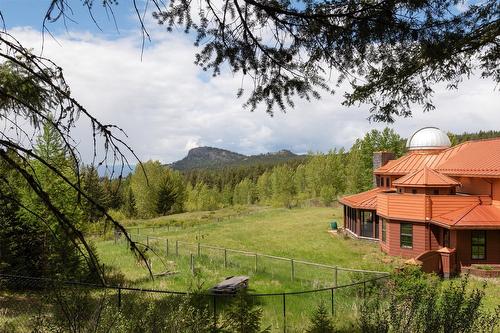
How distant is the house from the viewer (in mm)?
20062

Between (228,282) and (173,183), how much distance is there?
62.9 metres

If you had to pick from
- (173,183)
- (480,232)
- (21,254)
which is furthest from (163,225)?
(480,232)

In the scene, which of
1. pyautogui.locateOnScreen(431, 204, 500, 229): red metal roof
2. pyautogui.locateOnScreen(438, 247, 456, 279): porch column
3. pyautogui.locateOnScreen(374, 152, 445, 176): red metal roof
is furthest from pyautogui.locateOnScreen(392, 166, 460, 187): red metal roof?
pyautogui.locateOnScreen(374, 152, 445, 176): red metal roof

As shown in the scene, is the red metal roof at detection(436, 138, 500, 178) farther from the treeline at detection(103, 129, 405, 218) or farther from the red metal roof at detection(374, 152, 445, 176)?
the treeline at detection(103, 129, 405, 218)

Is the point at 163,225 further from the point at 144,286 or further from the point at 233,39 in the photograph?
the point at 233,39

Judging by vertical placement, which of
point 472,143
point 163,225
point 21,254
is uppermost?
point 472,143

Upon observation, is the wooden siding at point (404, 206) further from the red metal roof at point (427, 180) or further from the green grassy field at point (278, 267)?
the green grassy field at point (278, 267)

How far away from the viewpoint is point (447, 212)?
21844mm

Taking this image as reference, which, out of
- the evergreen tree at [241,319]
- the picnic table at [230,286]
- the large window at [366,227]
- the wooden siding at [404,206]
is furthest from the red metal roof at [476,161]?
the evergreen tree at [241,319]

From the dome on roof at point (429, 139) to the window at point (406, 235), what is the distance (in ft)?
32.9

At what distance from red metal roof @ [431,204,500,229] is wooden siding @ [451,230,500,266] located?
736 mm

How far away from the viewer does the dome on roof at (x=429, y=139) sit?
3058cm

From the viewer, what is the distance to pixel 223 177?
143m

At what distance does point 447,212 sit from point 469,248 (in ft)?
7.39
